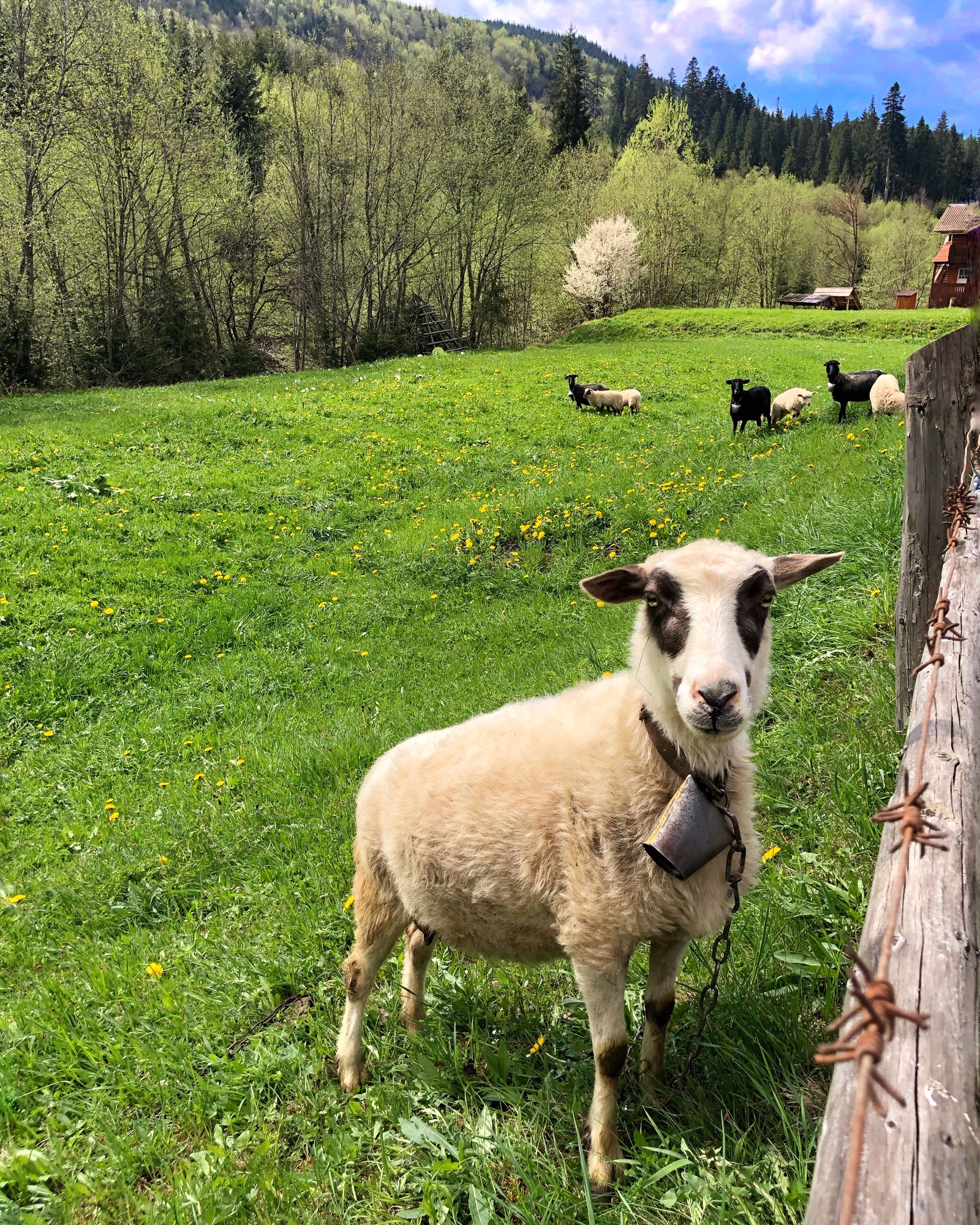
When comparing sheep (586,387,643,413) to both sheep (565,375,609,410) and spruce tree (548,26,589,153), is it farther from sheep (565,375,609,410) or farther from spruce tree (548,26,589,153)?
spruce tree (548,26,589,153)

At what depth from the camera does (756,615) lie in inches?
99.8

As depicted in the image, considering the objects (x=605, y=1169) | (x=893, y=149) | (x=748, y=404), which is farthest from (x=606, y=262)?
(x=893, y=149)

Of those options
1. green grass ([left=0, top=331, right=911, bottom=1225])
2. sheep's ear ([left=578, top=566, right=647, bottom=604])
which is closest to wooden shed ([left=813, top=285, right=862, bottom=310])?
green grass ([left=0, top=331, right=911, bottom=1225])

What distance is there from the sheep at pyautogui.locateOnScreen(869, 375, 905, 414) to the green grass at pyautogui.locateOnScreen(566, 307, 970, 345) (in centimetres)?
2250

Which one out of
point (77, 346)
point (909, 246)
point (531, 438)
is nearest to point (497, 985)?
point (531, 438)

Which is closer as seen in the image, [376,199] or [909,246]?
[376,199]

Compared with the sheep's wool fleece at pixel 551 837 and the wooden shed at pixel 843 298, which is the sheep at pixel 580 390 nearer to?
the sheep's wool fleece at pixel 551 837

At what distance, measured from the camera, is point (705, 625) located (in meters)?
2.37

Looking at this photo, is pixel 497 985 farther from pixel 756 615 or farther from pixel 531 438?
pixel 531 438

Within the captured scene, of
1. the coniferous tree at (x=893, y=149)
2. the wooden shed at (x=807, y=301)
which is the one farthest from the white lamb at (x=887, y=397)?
the coniferous tree at (x=893, y=149)

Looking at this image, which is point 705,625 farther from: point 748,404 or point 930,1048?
point 748,404

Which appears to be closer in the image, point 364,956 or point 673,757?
point 673,757

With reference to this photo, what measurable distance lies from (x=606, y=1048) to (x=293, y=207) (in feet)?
128

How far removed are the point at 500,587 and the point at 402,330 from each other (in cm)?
3422
